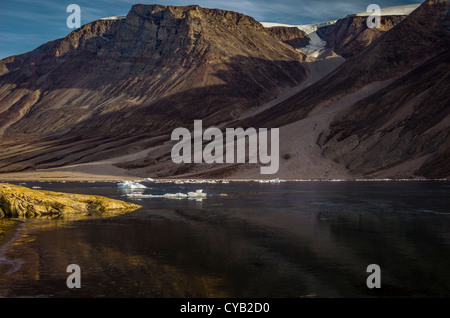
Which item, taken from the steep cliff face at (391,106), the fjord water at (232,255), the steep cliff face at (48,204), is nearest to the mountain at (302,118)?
the steep cliff face at (391,106)

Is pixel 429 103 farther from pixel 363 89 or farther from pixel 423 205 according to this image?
pixel 423 205

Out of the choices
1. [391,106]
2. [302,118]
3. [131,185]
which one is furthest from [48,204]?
[302,118]

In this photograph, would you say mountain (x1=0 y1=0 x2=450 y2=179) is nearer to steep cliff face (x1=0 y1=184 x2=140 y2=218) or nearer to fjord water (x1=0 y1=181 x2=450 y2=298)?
fjord water (x1=0 y1=181 x2=450 y2=298)

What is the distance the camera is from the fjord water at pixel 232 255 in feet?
47.6

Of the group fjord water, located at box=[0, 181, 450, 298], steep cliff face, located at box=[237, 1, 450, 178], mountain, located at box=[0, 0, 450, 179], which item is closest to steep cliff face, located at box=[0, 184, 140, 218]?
fjord water, located at box=[0, 181, 450, 298]

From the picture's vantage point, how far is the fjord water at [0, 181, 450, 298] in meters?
14.5

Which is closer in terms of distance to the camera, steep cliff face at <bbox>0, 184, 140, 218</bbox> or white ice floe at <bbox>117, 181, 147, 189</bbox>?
steep cliff face at <bbox>0, 184, 140, 218</bbox>

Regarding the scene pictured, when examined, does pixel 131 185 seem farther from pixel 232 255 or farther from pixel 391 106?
pixel 391 106

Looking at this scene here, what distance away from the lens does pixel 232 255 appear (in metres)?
19.4
